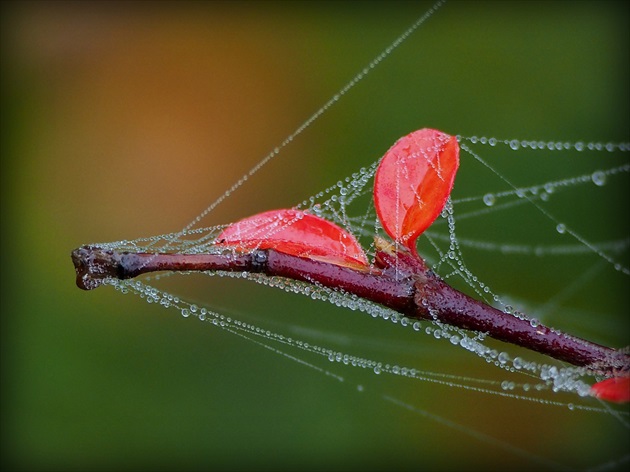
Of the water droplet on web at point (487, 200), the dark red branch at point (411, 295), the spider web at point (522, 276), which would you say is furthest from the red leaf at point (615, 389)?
the spider web at point (522, 276)

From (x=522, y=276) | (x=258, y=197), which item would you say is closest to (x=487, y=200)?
(x=522, y=276)

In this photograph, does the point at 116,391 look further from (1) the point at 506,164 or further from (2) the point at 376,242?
(2) the point at 376,242

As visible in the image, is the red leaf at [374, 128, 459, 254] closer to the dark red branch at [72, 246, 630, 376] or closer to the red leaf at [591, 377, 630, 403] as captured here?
the dark red branch at [72, 246, 630, 376]

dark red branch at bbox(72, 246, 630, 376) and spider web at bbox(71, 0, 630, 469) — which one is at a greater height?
spider web at bbox(71, 0, 630, 469)

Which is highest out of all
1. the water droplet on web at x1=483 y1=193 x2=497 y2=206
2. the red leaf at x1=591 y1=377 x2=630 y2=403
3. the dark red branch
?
the water droplet on web at x1=483 y1=193 x2=497 y2=206

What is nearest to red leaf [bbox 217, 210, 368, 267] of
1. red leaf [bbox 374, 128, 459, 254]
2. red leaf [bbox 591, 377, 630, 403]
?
red leaf [bbox 374, 128, 459, 254]

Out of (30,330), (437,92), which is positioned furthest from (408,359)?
(30,330)

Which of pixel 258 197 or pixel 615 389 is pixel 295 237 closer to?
pixel 615 389
